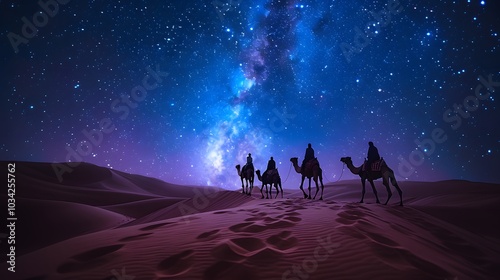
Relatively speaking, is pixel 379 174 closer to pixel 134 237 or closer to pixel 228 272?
pixel 228 272

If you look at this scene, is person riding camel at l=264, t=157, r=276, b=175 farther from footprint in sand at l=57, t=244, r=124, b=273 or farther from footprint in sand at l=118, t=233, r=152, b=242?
footprint in sand at l=57, t=244, r=124, b=273

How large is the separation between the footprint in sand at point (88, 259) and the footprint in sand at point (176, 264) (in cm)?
89

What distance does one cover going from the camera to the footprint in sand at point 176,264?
2.94 m

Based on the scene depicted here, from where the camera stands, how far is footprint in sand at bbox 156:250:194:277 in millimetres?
2943

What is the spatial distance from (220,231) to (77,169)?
32.2 metres

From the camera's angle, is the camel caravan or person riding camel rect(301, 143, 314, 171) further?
person riding camel rect(301, 143, 314, 171)

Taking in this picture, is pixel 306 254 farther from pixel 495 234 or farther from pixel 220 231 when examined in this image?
pixel 495 234

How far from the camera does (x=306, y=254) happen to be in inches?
129

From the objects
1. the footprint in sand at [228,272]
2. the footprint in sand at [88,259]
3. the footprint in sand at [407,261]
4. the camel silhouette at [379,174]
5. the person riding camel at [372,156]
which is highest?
the person riding camel at [372,156]

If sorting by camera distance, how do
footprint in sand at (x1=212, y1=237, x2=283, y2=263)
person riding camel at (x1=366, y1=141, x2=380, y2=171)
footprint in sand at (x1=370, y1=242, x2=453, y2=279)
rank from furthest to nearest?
1. person riding camel at (x1=366, y1=141, x2=380, y2=171)
2. footprint in sand at (x1=212, y1=237, x2=283, y2=263)
3. footprint in sand at (x1=370, y1=242, x2=453, y2=279)

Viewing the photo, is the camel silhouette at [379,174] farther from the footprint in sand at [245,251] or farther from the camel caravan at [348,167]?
the footprint in sand at [245,251]

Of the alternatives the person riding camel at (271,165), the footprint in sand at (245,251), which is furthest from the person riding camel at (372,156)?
the footprint in sand at (245,251)

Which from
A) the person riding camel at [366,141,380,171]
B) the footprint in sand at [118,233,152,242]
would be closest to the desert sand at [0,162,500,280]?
the footprint in sand at [118,233,152,242]

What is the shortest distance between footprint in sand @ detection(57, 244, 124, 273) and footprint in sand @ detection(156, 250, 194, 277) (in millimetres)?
891
